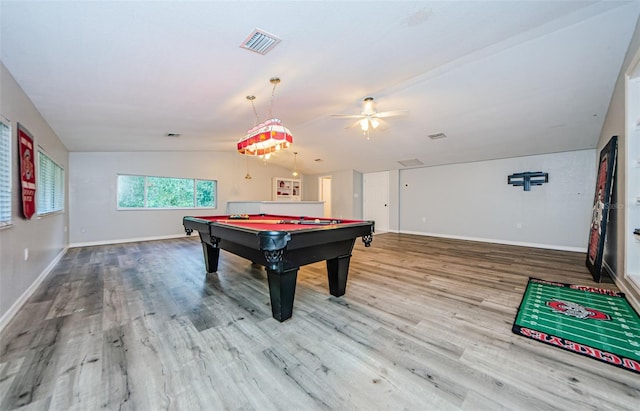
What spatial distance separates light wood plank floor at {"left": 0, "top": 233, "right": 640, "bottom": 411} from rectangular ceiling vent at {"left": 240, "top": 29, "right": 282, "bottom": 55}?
2.50 meters

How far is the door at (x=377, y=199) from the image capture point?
878 centimetres

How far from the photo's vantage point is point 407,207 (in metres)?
8.23

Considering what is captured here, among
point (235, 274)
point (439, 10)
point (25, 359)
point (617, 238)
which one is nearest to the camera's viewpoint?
point (25, 359)

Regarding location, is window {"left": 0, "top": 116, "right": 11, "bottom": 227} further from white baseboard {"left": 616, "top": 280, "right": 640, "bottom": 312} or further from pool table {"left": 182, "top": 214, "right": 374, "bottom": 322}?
white baseboard {"left": 616, "top": 280, "right": 640, "bottom": 312}

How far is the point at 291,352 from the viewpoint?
5.92 feet

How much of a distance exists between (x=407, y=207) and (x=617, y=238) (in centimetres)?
504

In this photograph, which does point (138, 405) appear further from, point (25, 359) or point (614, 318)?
point (614, 318)

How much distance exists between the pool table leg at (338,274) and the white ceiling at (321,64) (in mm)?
2203

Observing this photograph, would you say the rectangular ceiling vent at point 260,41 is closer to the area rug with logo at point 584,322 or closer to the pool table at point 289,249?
the pool table at point 289,249

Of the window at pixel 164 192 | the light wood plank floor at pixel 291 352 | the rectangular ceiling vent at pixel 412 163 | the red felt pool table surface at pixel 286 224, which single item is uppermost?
the rectangular ceiling vent at pixel 412 163

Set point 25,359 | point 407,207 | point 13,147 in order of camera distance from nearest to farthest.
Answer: point 25,359 < point 13,147 < point 407,207

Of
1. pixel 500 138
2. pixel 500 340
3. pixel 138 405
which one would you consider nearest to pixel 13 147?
pixel 138 405

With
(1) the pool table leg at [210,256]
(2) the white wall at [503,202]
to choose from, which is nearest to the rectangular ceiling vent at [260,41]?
(1) the pool table leg at [210,256]

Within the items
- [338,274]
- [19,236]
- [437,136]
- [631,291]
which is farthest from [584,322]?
[19,236]
